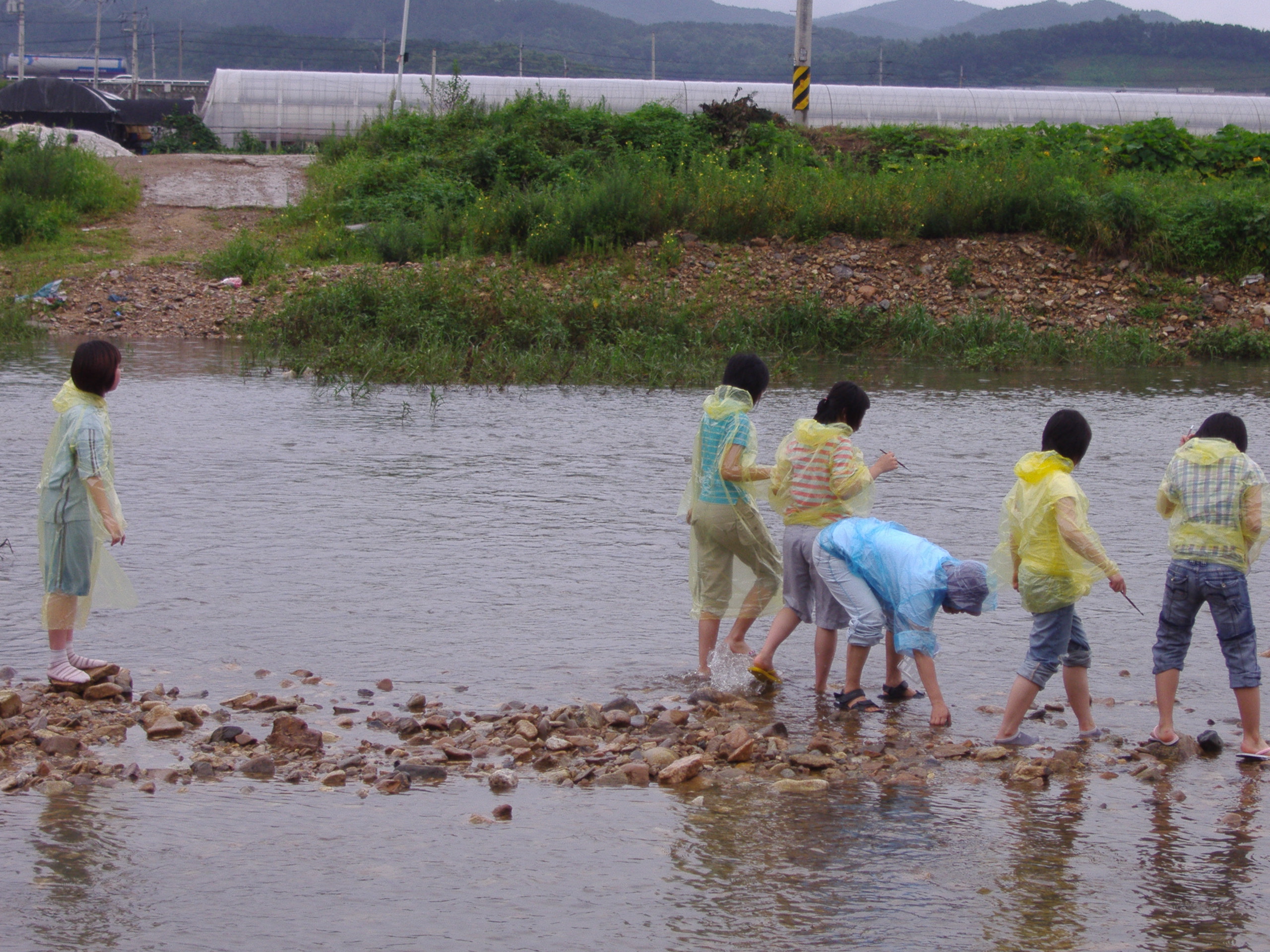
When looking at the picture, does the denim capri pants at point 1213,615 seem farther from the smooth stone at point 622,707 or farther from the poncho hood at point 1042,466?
the smooth stone at point 622,707

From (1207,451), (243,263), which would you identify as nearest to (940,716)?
(1207,451)

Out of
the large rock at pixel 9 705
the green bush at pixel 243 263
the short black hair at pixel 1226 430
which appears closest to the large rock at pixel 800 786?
the short black hair at pixel 1226 430

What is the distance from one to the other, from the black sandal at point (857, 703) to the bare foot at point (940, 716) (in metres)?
0.31

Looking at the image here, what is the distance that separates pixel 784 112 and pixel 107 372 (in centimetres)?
3043

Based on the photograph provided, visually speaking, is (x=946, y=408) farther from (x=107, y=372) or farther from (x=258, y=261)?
(x=258, y=261)

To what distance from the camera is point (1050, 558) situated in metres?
5.07

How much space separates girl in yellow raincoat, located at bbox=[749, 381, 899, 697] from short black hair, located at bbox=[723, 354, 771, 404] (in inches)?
11.0

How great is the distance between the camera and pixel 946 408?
46.8 ft

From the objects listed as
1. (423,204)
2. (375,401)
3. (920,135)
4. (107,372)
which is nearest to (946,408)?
(375,401)

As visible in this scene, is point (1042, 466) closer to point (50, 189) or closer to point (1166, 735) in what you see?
point (1166, 735)

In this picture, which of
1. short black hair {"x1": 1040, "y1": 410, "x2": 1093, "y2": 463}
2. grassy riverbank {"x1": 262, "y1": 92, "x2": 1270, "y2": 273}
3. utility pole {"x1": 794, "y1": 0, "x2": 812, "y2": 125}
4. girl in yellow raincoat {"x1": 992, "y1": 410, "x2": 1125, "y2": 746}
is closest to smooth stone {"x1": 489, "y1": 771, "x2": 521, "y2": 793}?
girl in yellow raincoat {"x1": 992, "y1": 410, "x2": 1125, "y2": 746}

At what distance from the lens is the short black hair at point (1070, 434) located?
506 cm

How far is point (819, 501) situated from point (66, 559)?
10.9 ft

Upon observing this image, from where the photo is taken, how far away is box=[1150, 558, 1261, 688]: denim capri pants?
5.07m
